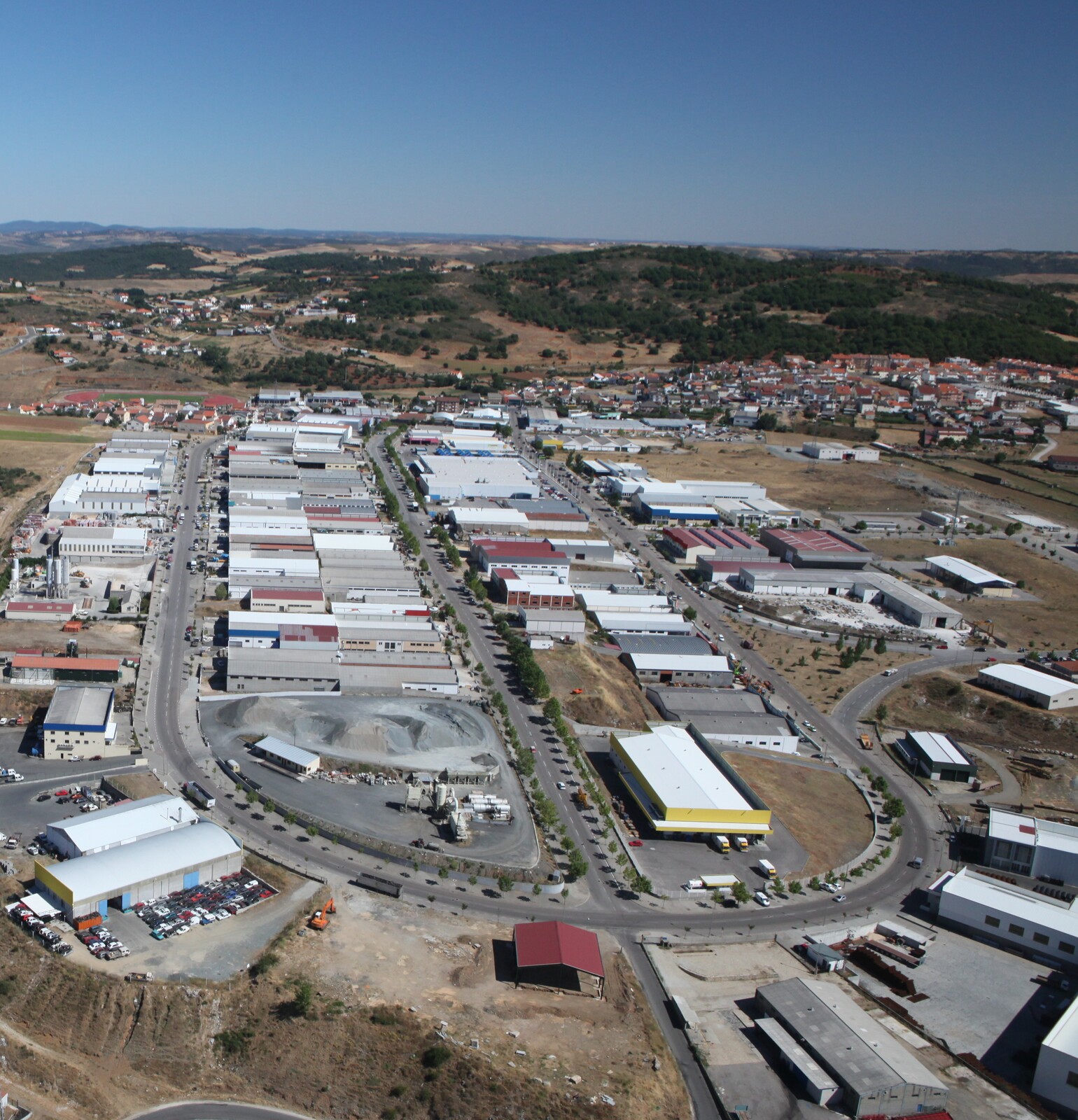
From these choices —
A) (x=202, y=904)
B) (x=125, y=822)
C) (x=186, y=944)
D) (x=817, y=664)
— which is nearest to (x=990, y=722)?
(x=817, y=664)

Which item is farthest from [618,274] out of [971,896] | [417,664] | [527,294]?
[971,896]

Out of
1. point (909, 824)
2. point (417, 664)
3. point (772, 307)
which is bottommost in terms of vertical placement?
point (909, 824)

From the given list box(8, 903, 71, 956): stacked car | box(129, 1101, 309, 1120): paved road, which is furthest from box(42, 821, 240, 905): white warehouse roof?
box(129, 1101, 309, 1120): paved road

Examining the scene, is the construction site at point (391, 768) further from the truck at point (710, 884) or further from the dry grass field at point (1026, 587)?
the dry grass field at point (1026, 587)

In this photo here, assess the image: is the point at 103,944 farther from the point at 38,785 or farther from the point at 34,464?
the point at 34,464

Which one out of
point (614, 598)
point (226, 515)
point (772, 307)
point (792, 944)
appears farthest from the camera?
point (772, 307)

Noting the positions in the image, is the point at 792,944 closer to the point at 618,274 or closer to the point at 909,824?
the point at 909,824
